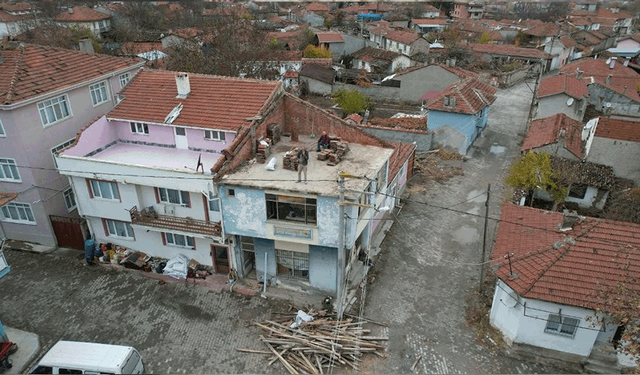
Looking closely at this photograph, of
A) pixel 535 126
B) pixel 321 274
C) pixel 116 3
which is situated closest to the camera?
pixel 321 274

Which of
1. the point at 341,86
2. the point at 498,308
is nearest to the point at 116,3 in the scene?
the point at 341,86

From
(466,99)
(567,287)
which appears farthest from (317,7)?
(567,287)

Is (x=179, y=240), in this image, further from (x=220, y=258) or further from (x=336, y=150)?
(x=336, y=150)

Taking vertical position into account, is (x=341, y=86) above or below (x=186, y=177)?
below

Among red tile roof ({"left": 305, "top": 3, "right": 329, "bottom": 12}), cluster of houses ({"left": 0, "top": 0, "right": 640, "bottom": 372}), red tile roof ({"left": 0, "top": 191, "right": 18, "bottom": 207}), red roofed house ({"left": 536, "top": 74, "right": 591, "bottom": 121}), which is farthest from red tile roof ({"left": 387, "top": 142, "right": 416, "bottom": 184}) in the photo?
red tile roof ({"left": 305, "top": 3, "right": 329, "bottom": 12})

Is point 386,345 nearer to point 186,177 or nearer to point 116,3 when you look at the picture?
point 186,177
